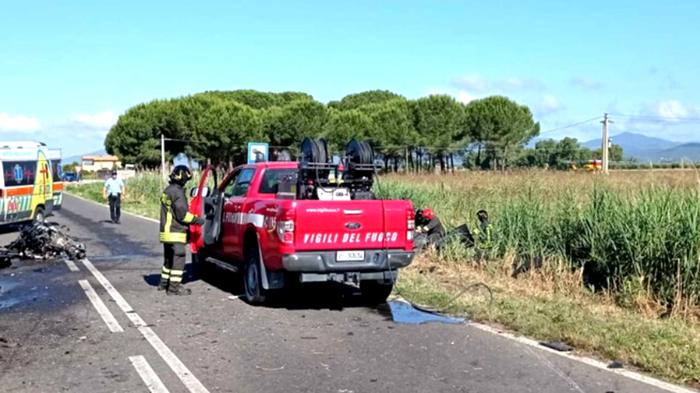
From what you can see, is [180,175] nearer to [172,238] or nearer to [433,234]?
[172,238]

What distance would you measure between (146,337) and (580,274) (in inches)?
229

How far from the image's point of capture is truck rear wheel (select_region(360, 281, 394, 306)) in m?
9.52

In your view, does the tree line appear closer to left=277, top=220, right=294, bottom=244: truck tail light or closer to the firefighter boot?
the firefighter boot

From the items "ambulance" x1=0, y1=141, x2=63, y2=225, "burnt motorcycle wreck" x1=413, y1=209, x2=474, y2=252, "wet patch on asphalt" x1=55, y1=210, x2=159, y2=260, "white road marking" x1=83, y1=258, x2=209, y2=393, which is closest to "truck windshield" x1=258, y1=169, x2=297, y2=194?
"white road marking" x1=83, y1=258, x2=209, y2=393

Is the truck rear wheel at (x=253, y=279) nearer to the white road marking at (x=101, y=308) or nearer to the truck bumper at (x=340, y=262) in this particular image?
the truck bumper at (x=340, y=262)

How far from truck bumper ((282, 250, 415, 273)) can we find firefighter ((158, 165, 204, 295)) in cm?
234

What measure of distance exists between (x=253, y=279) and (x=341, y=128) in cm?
5877

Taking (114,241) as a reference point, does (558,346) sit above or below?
above

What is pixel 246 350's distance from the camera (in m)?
6.86

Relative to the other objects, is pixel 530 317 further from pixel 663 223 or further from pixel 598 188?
pixel 598 188

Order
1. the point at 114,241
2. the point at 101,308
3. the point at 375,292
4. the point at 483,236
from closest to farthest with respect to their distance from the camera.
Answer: the point at 101,308 → the point at 375,292 → the point at 483,236 → the point at 114,241

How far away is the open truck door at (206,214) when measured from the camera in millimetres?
10688

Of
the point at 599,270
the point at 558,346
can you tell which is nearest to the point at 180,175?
the point at 558,346

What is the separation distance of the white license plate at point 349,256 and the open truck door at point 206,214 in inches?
108
